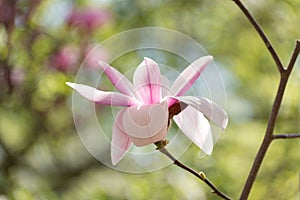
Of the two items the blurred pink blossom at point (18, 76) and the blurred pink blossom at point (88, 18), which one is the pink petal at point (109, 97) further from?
the blurred pink blossom at point (88, 18)

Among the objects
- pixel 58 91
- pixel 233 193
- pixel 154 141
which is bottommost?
pixel 233 193

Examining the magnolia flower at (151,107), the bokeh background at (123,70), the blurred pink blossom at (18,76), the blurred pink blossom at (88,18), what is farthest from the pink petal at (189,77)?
the blurred pink blossom at (88,18)

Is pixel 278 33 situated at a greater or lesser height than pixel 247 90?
greater

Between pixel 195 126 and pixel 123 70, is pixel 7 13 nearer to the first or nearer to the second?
pixel 123 70

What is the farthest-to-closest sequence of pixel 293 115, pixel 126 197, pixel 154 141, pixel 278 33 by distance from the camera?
1. pixel 278 33
2. pixel 293 115
3. pixel 126 197
4. pixel 154 141

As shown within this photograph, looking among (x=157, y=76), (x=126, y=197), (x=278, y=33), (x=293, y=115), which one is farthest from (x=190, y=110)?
(x=278, y=33)

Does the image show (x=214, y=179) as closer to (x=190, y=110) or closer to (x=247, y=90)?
(x=247, y=90)

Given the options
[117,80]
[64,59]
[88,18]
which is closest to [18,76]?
[64,59]
